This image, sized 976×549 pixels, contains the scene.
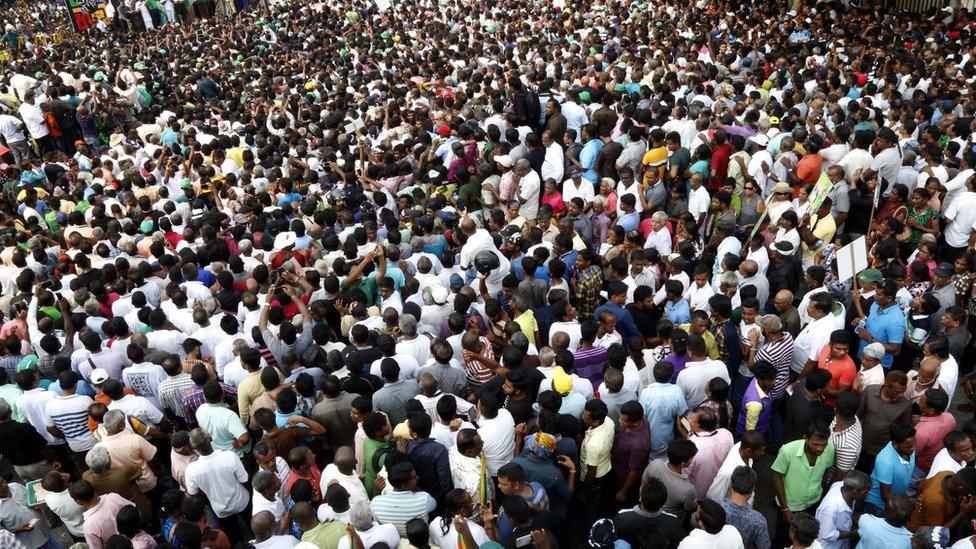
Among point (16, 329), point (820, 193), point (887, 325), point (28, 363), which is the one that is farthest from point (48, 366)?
point (820, 193)

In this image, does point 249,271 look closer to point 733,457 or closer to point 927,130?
point 733,457

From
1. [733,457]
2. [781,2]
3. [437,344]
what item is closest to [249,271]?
[437,344]

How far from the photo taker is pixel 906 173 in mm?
7922

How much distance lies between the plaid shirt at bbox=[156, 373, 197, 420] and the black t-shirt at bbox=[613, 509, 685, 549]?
343cm

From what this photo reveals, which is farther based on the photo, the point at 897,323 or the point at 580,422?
the point at 897,323

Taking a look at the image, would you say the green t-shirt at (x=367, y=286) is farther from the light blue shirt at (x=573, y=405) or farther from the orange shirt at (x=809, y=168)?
the orange shirt at (x=809, y=168)

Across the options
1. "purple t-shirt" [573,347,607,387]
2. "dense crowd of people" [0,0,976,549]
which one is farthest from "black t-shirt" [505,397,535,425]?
"purple t-shirt" [573,347,607,387]

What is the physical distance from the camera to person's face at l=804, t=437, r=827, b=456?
4.43 m

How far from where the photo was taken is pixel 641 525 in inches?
160

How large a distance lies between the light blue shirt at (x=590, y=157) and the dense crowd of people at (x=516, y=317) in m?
0.04

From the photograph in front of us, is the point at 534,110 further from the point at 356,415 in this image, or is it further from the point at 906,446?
the point at 906,446

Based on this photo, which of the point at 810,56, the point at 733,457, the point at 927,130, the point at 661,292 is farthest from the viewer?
the point at 810,56

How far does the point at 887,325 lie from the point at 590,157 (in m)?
4.34

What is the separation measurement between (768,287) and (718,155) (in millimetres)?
2557
